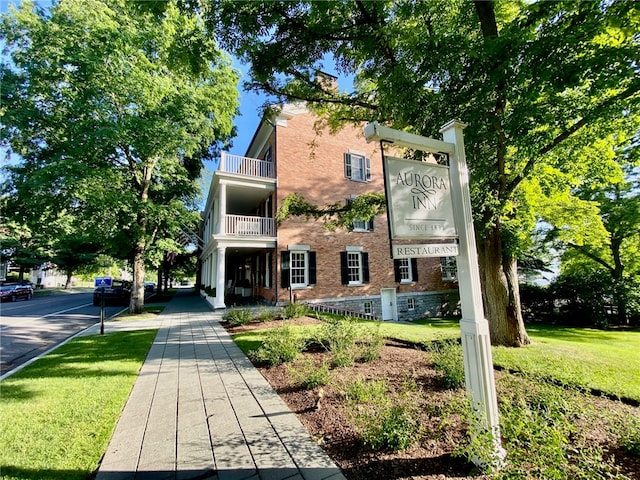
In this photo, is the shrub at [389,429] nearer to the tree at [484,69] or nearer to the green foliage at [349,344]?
the green foliage at [349,344]

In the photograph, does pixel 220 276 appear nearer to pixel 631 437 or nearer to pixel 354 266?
pixel 354 266

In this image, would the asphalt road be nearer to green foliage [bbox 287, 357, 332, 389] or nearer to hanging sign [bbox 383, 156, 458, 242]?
green foliage [bbox 287, 357, 332, 389]

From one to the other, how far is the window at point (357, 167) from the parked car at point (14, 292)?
2552cm

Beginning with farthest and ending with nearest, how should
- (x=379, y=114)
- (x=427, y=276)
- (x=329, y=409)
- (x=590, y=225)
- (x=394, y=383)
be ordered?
(x=427, y=276) → (x=590, y=225) → (x=379, y=114) → (x=394, y=383) → (x=329, y=409)

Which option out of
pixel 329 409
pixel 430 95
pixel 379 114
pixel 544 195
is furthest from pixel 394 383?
pixel 544 195

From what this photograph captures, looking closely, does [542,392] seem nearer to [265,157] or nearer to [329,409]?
[329,409]

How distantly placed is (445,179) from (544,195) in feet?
21.6

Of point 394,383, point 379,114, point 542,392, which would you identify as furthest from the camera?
point 379,114

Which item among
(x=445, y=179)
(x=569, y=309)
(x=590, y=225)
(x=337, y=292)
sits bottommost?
(x=569, y=309)

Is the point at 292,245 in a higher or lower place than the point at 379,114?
lower

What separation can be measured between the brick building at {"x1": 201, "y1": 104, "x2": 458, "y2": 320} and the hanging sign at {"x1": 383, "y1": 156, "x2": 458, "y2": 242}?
33.8 ft

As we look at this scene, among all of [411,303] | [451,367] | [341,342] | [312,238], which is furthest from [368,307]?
[451,367]

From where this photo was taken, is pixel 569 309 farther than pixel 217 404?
Yes

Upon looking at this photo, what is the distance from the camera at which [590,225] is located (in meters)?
9.84
